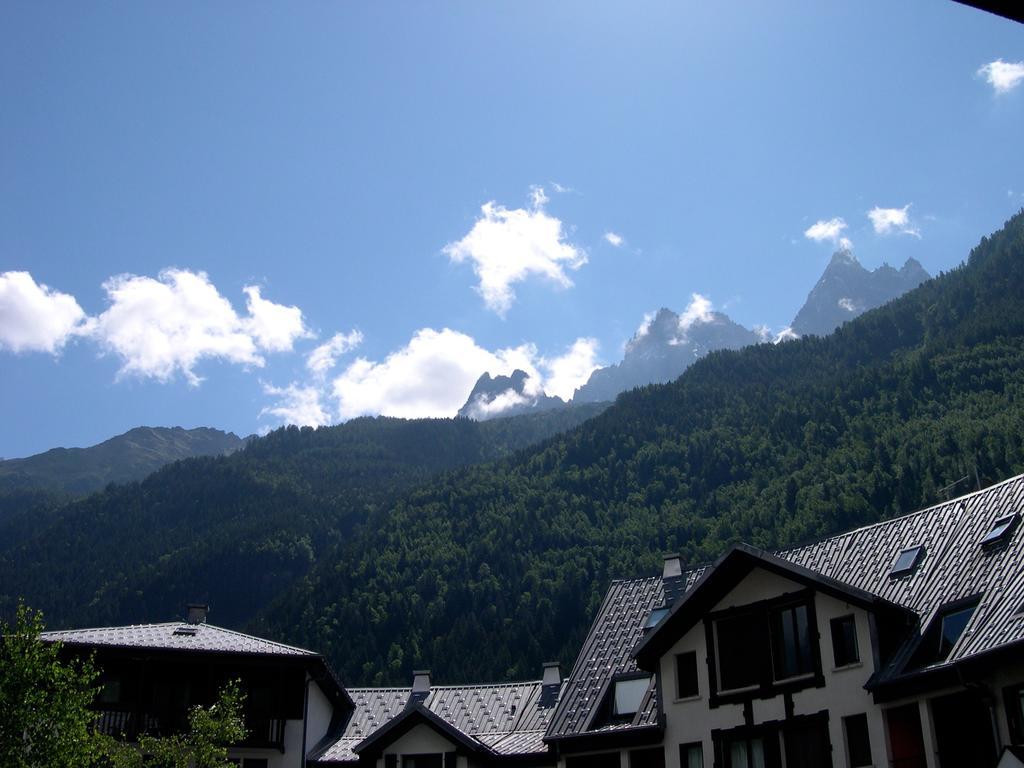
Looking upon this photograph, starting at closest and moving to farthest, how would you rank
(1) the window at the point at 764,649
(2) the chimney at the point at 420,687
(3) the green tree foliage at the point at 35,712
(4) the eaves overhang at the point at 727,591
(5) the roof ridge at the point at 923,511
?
1. (4) the eaves overhang at the point at 727,591
2. (3) the green tree foliage at the point at 35,712
3. (1) the window at the point at 764,649
4. (5) the roof ridge at the point at 923,511
5. (2) the chimney at the point at 420,687

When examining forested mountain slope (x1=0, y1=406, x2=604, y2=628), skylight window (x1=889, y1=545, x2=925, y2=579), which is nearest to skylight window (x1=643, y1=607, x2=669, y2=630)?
skylight window (x1=889, y1=545, x2=925, y2=579)

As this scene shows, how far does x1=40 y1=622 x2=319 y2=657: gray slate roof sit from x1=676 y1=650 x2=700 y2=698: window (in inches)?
639

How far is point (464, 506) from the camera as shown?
141375 mm

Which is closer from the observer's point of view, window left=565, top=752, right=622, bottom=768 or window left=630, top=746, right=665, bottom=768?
window left=630, top=746, right=665, bottom=768

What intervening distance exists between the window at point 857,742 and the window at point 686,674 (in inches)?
203

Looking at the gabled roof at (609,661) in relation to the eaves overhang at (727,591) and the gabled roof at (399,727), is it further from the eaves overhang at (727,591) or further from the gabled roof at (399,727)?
the gabled roof at (399,727)

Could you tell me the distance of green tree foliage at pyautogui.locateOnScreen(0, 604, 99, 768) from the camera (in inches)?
1184

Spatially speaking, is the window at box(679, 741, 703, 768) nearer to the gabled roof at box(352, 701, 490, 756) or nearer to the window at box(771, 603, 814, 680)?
the window at box(771, 603, 814, 680)

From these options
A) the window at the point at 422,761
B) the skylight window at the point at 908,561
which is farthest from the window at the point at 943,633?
the window at the point at 422,761

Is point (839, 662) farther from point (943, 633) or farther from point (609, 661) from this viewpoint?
point (609, 661)

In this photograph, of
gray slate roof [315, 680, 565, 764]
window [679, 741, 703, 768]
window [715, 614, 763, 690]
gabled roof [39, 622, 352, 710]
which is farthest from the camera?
gabled roof [39, 622, 352, 710]

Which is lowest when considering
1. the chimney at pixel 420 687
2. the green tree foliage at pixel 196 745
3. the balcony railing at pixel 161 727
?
the green tree foliage at pixel 196 745

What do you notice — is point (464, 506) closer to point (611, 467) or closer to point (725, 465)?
point (611, 467)

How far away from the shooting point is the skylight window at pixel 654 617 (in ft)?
128
